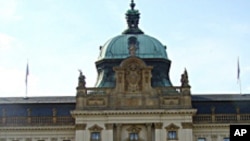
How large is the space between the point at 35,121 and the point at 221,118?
2320 centimetres

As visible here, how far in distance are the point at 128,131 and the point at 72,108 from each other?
8.75 metres

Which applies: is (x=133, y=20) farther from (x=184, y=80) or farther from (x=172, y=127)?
(x=172, y=127)

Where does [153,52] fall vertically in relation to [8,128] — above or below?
above

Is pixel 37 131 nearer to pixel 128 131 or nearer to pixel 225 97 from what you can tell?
pixel 128 131

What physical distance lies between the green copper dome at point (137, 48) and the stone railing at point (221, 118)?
9.64 metres

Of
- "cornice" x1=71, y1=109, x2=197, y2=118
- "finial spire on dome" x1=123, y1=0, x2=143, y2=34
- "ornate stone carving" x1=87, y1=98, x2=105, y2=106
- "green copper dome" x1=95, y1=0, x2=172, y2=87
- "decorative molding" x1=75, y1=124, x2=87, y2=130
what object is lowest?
"decorative molding" x1=75, y1=124, x2=87, y2=130

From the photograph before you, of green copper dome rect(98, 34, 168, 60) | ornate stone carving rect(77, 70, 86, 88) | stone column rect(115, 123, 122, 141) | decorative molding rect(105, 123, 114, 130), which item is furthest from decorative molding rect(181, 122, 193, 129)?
ornate stone carving rect(77, 70, 86, 88)

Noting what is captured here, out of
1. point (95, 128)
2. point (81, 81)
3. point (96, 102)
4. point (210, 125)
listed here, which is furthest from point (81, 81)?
point (210, 125)

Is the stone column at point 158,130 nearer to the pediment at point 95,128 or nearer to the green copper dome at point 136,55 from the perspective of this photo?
the green copper dome at point 136,55

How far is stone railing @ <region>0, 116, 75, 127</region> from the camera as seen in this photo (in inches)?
2194

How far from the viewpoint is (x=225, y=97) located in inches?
2308

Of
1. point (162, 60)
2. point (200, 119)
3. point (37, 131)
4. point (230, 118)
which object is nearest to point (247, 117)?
point (230, 118)

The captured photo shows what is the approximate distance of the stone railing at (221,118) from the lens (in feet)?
179

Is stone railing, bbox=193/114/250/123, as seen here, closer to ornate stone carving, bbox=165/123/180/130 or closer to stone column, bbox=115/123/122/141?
ornate stone carving, bbox=165/123/180/130
